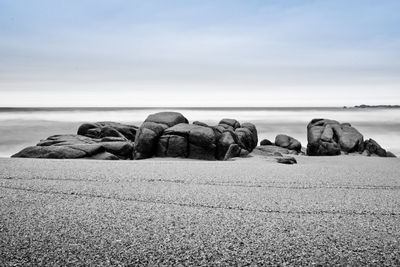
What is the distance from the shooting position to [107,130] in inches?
699

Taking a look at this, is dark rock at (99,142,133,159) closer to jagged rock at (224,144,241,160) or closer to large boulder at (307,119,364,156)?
jagged rock at (224,144,241,160)

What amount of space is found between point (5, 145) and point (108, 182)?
18.1m

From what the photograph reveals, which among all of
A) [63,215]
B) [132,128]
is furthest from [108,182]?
[132,128]

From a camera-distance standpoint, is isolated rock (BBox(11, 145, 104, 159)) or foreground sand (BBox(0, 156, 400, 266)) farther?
isolated rock (BBox(11, 145, 104, 159))

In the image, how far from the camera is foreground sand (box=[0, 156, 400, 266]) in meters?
3.16

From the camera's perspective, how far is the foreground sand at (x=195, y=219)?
3.16 meters

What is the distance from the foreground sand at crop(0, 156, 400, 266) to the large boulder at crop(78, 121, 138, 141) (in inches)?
416

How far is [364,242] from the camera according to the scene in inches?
137

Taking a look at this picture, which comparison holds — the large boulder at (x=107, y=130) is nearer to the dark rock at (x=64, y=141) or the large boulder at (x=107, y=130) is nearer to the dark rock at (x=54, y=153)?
the dark rock at (x=64, y=141)

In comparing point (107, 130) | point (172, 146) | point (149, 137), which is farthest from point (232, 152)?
point (107, 130)

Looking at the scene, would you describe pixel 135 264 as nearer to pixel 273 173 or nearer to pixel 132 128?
pixel 273 173

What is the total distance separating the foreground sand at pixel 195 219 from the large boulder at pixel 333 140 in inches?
324

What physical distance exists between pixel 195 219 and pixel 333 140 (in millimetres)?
13307

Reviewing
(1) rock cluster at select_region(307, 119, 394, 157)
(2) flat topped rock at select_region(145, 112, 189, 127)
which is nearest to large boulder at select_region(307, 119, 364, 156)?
(1) rock cluster at select_region(307, 119, 394, 157)
